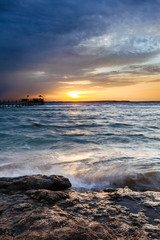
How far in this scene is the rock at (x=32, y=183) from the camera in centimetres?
287

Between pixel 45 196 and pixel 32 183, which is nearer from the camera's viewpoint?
pixel 45 196

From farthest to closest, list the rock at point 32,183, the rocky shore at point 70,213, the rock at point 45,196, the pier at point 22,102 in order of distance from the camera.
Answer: the pier at point 22,102 → the rock at point 32,183 → the rock at point 45,196 → the rocky shore at point 70,213

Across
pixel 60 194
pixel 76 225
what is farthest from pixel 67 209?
pixel 76 225

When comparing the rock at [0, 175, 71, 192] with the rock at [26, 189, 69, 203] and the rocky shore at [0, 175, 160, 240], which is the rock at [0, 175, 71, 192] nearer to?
the rocky shore at [0, 175, 160, 240]

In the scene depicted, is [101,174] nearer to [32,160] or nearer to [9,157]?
[32,160]

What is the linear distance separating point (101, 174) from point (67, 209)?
2155 mm

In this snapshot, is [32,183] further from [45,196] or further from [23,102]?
[23,102]

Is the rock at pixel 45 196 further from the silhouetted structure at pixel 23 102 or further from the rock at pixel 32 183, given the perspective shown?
the silhouetted structure at pixel 23 102

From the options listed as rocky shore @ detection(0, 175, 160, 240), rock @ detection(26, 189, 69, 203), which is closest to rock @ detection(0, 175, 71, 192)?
rocky shore @ detection(0, 175, 160, 240)

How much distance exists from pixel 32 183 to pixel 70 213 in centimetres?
110

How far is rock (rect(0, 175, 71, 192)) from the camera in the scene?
2.87 meters

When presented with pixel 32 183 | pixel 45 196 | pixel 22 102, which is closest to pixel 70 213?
pixel 45 196

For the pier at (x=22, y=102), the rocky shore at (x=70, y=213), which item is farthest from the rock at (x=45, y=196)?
the pier at (x=22, y=102)

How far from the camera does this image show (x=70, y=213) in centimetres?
219
